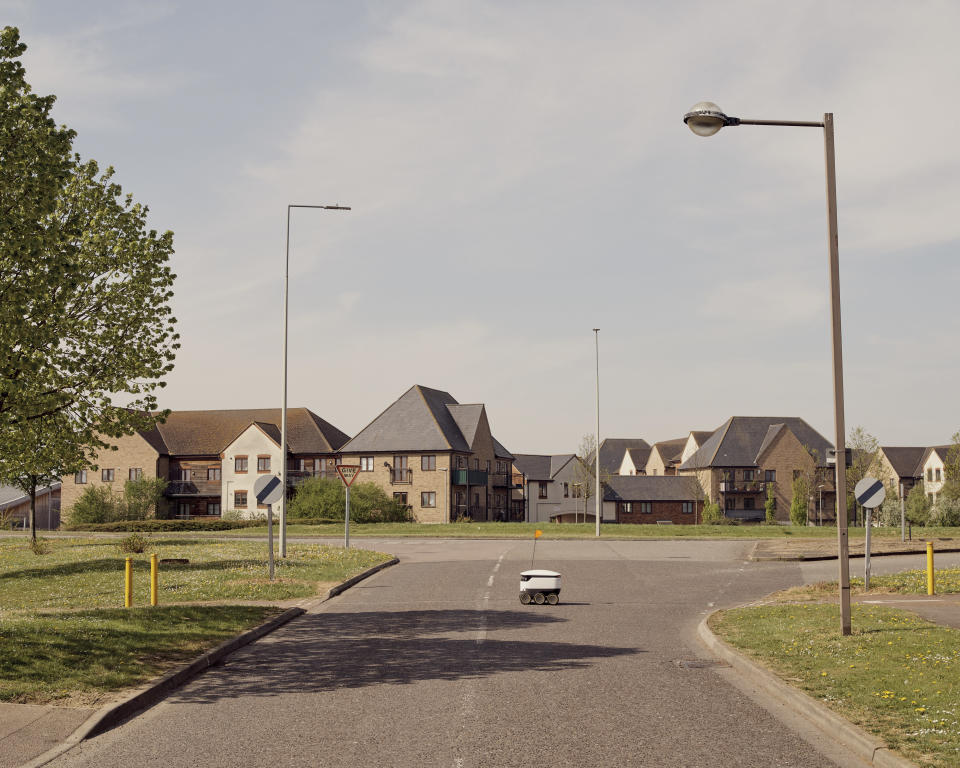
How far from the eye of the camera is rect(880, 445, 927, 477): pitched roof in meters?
109

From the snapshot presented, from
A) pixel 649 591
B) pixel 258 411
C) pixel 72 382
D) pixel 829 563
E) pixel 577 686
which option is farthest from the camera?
pixel 258 411

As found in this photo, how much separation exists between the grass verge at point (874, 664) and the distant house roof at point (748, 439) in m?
84.1

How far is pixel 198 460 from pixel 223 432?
418cm

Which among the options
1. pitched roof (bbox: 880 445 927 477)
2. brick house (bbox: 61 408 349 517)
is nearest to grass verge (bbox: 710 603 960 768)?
brick house (bbox: 61 408 349 517)

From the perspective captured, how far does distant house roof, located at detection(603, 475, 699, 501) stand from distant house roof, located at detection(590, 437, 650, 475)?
1382 inches

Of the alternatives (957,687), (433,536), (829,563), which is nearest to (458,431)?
(433,536)

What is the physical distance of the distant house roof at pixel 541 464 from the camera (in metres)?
110

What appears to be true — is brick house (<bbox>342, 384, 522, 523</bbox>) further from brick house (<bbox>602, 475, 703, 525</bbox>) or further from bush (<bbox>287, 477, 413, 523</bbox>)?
brick house (<bbox>602, 475, 703, 525</bbox>)

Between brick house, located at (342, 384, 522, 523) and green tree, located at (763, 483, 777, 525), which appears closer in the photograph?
brick house, located at (342, 384, 522, 523)

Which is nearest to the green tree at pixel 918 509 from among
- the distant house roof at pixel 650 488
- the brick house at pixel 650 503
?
the distant house roof at pixel 650 488

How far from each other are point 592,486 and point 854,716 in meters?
84.8

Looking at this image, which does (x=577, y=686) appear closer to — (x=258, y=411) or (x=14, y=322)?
(x=14, y=322)

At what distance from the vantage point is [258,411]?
89.8 metres

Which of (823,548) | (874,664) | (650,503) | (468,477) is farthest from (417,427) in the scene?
(874,664)
